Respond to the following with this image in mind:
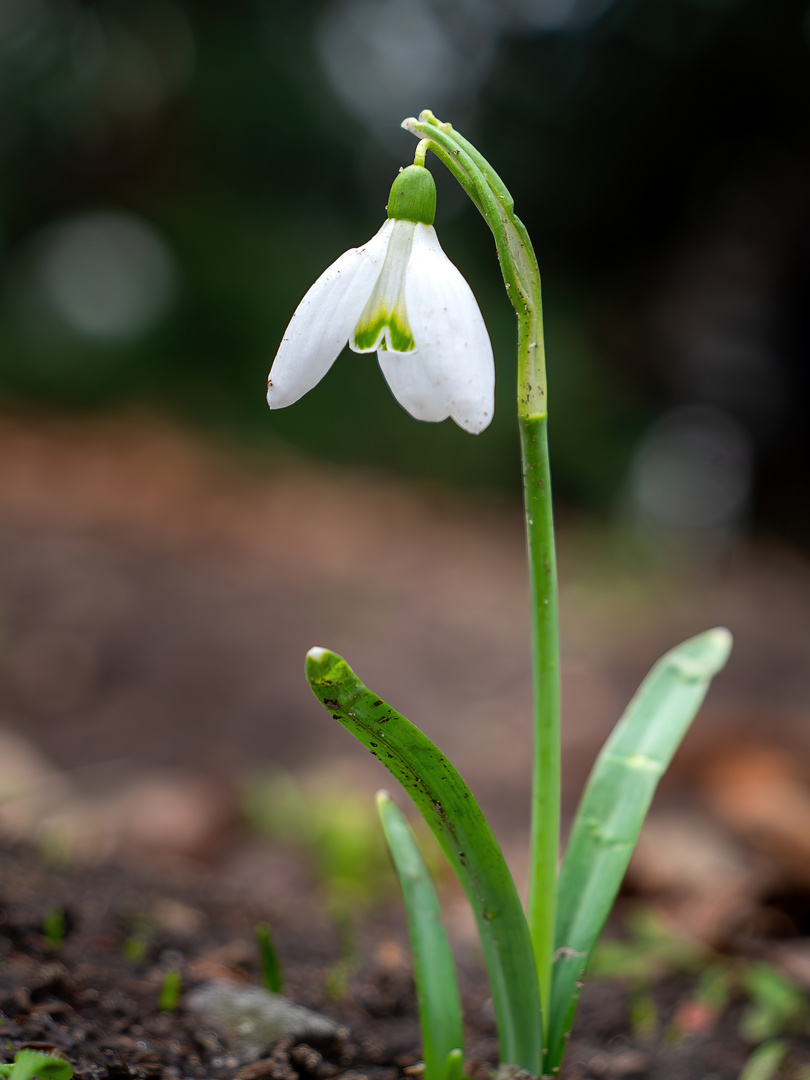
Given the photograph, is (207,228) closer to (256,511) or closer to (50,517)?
(256,511)

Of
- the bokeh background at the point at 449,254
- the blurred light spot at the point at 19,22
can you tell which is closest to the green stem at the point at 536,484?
the bokeh background at the point at 449,254

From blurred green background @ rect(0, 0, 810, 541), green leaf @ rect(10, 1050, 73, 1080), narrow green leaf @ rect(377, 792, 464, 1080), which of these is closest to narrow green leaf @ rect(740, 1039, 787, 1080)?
narrow green leaf @ rect(377, 792, 464, 1080)

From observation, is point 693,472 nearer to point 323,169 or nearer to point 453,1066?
point 323,169

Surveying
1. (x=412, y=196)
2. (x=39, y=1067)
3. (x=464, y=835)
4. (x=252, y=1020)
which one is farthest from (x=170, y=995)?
(x=412, y=196)

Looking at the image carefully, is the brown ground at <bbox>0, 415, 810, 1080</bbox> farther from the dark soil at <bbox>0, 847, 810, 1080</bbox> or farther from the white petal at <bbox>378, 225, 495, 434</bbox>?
the white petal at <bbox>378, 225, 495, 434</bbox>

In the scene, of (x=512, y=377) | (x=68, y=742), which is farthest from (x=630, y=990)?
(x=512, y=377)

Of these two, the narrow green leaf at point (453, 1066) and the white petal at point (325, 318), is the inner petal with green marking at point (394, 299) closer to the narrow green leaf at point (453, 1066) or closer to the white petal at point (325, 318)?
the white petal at point (325, 318)

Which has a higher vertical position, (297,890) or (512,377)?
(512,377)
